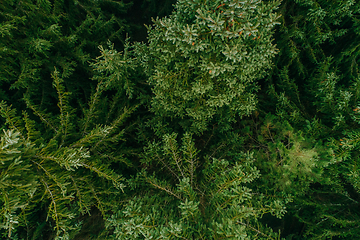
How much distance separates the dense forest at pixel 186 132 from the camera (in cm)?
215

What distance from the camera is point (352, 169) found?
2.77m

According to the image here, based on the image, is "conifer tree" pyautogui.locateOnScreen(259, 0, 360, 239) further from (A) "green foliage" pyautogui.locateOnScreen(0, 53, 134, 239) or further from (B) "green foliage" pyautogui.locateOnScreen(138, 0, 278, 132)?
(A) "green foliage" pyautogui.locateOnScreen(0, 53, 134, 239)

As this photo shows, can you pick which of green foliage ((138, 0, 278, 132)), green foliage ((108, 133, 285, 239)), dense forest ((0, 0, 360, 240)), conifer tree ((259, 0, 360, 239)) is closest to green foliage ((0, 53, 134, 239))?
dense forest ((0, 0, 360, 240))

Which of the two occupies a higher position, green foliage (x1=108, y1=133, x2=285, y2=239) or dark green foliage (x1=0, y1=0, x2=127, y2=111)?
dark green foliage (x1=0, y1=0, x2=127, y2=111)

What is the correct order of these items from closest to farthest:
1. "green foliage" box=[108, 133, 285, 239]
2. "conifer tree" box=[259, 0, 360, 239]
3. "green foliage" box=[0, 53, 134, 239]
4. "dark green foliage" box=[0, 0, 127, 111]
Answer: "green foliage" box=[0, 53, 134, 239], "green foliage" box=[108, 133, 285, 239], "conifer tree" box=[259, 0, 360, 239], "dark green foliage" box=[0, 0, 127, 111]

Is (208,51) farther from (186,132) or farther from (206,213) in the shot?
(206,213)

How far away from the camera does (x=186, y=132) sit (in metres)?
2.93

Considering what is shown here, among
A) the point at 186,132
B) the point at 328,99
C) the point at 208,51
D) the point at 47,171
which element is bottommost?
the point at 47,171

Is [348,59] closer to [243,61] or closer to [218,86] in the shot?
[243,61]

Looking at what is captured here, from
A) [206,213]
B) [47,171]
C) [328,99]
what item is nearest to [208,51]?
[328,99]

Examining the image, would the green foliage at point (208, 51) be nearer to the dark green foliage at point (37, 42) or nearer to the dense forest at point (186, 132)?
the dense forest at point (186, 132)

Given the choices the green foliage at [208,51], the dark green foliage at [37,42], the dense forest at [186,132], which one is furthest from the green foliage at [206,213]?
the dark green foliage at [37,42]

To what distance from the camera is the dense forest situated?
215 centimetres

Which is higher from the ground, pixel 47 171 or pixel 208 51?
pixel 208 51
